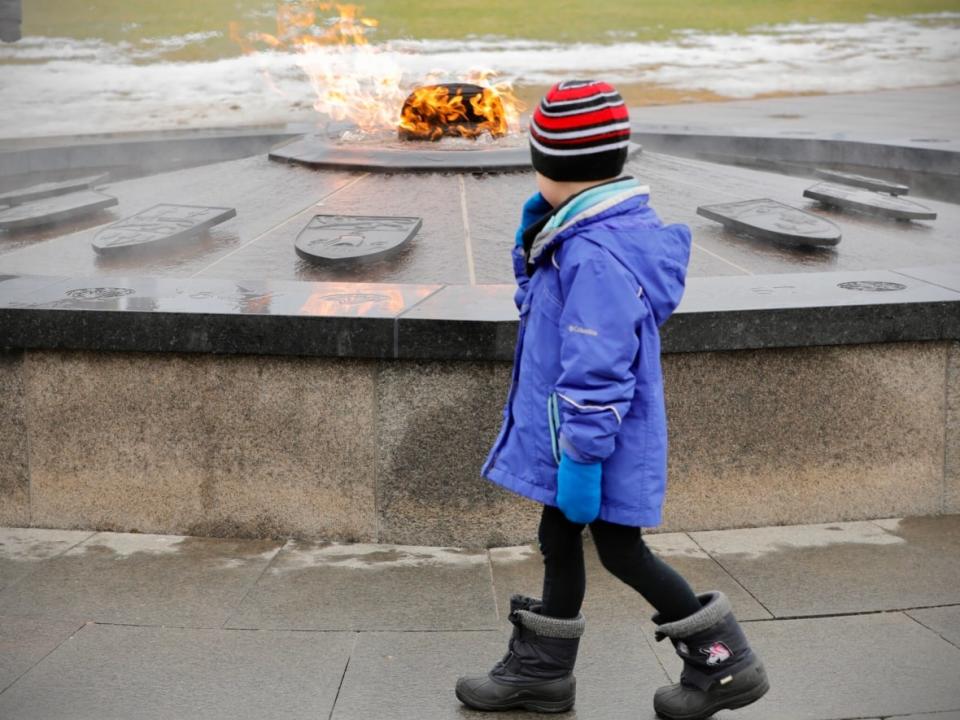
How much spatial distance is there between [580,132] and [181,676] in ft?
5.89

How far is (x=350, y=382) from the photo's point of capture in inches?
173

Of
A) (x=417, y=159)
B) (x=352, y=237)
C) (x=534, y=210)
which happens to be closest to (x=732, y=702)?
(x=534, y=210)

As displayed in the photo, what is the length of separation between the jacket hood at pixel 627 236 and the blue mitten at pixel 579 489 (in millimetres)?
436

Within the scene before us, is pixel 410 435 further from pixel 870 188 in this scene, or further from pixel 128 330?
pixel 870 188

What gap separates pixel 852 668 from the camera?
3.43 metres

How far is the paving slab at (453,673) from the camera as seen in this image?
325 centimetres

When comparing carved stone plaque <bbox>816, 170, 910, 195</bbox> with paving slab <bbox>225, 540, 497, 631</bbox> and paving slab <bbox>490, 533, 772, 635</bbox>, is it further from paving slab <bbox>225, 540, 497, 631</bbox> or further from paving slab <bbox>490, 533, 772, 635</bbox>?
paving slab <bbox>225, 540, 497, 631</bbox>

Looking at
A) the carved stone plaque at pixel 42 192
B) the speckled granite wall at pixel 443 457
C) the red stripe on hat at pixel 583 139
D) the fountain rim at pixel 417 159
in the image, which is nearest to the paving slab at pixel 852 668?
the speckled granite wall at pixel 443 457

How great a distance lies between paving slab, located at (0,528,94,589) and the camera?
165 inches

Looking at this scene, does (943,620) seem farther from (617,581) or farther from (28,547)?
(28,547)

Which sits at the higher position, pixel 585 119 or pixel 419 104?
pixel 585 119

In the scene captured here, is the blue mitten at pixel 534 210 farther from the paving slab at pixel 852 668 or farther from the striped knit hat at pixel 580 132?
the paving slab at pixel 852 668

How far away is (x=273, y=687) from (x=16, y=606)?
1.06m

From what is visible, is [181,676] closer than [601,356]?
No
